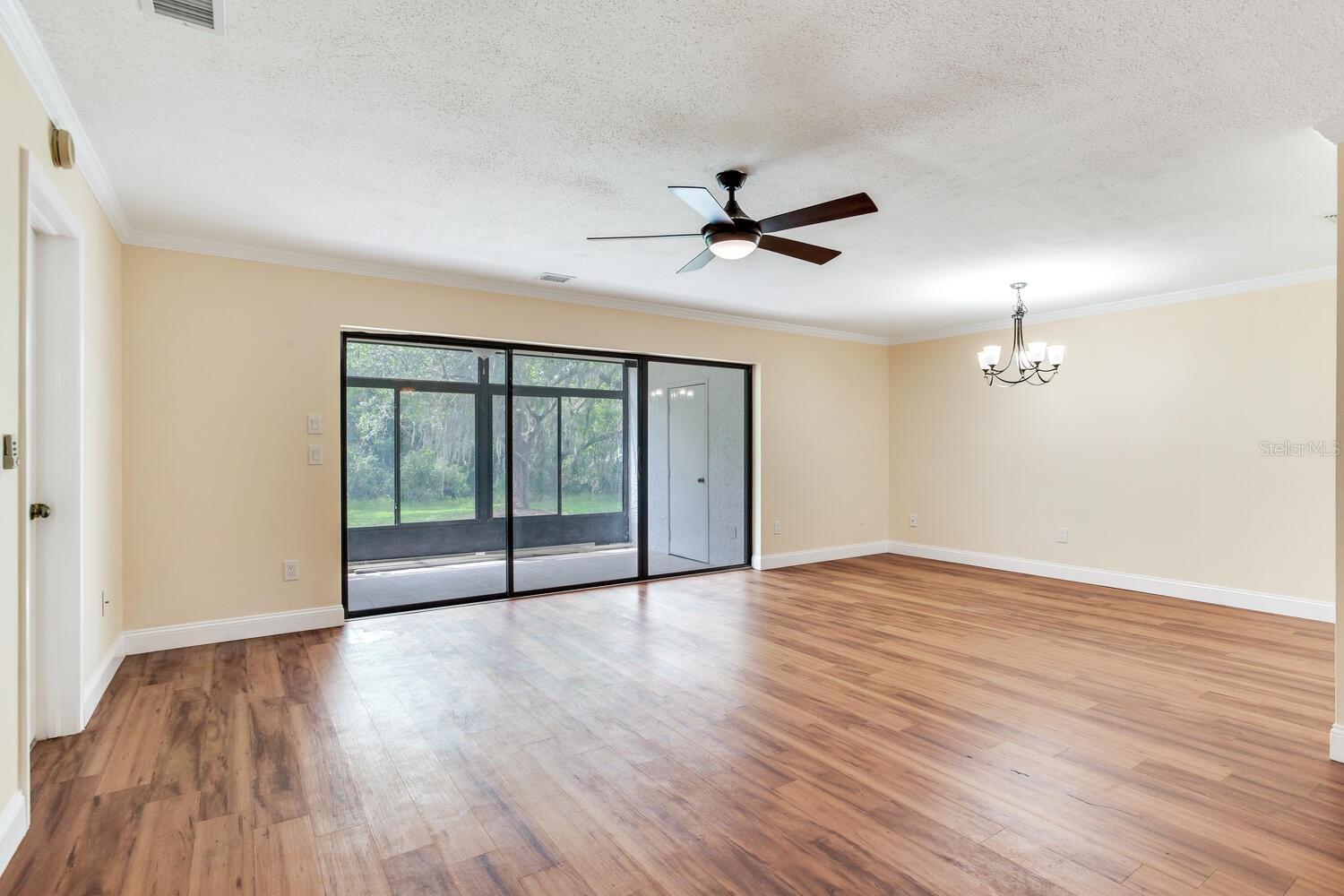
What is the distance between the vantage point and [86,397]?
306 centimetres

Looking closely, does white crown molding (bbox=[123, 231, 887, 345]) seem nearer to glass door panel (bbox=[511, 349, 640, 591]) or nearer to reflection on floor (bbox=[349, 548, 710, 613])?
glass door panel (bbox=[511, 349, 640, 591])

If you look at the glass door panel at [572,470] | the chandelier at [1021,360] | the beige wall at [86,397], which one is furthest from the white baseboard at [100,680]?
the chandelier at [1021,360]

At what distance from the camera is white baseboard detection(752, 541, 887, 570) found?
663 centimetres

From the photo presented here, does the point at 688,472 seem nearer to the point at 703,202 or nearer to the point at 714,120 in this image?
the point at 703,202

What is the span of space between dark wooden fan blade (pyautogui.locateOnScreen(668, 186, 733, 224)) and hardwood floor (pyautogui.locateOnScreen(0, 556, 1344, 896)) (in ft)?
7.14

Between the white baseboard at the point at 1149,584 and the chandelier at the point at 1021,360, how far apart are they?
67.4 inches

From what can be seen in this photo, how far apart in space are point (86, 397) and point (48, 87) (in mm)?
1393

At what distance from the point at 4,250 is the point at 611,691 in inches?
109

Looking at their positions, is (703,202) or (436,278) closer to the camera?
(703,202)

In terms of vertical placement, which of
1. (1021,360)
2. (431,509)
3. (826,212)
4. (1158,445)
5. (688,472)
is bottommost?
(431,509)

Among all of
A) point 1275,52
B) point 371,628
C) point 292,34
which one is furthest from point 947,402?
point 292,34

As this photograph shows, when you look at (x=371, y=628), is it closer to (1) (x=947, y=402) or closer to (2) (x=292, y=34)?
(2) (x=292, y=34)

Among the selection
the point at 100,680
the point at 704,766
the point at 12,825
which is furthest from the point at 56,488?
the point at 704,766

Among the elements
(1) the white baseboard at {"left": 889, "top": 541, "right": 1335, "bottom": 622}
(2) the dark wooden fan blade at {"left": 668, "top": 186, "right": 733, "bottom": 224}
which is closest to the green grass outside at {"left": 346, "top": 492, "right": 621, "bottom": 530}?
(2) the dark wooden fan blade at {"left": 668, "top": 186, "right": 733, "bottom": 224}
